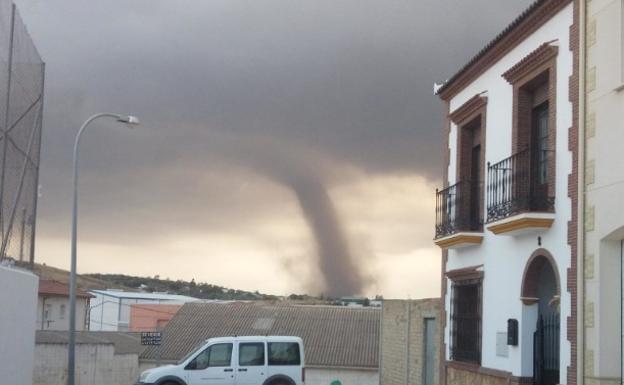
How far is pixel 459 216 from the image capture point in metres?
20.5

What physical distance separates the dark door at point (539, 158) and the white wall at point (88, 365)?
27336 millimetres

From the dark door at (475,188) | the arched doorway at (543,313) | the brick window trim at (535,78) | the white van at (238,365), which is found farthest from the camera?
the white van at (238,365)

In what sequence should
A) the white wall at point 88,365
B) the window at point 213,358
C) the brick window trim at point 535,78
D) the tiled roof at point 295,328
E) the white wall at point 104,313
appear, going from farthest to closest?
the white wall at point 104,313 → the tiled roof at point 295,328 → the white wall at point 88,365 → the window at point 213,358 → the brick window trim at point 535,78

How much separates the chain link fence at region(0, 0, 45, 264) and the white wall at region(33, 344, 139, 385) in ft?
79.1

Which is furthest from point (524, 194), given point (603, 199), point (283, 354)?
point (283, 354)

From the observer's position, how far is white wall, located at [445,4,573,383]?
1539 cm

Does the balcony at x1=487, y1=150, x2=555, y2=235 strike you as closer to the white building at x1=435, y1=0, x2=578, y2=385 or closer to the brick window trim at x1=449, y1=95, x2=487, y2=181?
the white building at x1=435, y1=0, x2=578, y2=385

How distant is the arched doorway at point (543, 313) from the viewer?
1650 centimetres

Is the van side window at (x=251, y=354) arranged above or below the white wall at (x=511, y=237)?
below

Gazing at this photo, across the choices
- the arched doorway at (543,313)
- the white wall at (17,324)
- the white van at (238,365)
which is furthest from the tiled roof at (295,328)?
the white wall at (17,324)

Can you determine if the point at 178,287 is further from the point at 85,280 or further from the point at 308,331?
the point at 308,331

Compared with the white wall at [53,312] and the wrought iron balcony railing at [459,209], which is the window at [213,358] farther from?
the white wall at [53,312]

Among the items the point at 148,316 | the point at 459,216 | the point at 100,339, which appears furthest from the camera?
the point at 148,316

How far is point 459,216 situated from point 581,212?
591 cm
